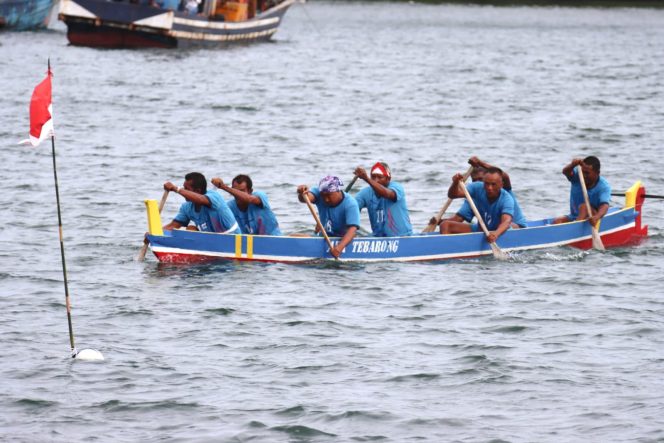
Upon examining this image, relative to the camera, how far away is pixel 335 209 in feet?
63.0

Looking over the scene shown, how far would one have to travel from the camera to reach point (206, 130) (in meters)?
38.6

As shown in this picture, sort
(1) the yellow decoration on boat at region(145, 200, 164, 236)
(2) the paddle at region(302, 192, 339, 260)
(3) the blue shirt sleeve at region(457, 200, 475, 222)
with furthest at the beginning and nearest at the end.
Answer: (3) the blue shirt sleeve at region(457, 200, 475, 222)
(2) the paddle at region(302, 192, 339, 260)
(1) the yellow decoration on boat at region(145, 200, 164, 236)

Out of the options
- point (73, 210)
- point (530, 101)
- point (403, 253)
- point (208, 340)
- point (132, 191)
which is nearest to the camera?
point (208, 340)

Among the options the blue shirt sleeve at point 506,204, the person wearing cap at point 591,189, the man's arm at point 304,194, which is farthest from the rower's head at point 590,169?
the man's arm at point 304,194

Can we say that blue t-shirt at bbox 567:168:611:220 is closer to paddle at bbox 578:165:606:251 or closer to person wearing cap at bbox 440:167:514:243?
paddle at bbox 578:165:606:251

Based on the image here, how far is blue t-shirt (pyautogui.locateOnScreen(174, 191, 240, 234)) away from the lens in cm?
1861

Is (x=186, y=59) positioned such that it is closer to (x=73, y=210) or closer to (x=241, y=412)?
(x=73, y=210)

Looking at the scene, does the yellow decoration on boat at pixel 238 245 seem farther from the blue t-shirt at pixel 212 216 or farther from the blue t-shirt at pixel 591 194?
the blue t-shirt at pixel 591 194

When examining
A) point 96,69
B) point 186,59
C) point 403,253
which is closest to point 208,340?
point 403,253

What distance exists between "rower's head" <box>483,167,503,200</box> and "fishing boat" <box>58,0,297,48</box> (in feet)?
127

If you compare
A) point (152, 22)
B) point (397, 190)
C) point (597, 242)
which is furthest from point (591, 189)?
point (152, 22)

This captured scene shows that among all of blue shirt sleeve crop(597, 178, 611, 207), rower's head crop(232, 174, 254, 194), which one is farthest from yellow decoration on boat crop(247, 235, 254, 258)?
blue shirt sleeve crop(597, 178, 611, 207)

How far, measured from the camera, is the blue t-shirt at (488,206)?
65.4 feet

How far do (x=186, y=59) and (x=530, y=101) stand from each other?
1809 cm
